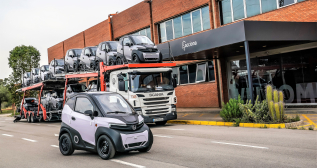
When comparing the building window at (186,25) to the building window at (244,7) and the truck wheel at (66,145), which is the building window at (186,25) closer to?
the building window at (244,7)

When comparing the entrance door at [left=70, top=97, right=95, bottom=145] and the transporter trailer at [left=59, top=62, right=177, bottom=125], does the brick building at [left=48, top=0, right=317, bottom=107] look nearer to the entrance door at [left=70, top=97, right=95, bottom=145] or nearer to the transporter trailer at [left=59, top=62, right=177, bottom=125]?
the transporter trailer at [left=59, top=62, right=177, bottom=125]

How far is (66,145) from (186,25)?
19.1m

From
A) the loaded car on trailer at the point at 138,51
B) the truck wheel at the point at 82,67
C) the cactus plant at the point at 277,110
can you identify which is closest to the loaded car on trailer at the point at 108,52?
the loaded car on trailer at the point at 138,51

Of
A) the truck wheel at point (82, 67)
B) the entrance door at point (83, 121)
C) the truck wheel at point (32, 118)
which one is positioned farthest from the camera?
the truck wheel at point (32, 118)

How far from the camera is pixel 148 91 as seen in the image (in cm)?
1441

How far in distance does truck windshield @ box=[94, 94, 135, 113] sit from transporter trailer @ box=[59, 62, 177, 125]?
550 cm

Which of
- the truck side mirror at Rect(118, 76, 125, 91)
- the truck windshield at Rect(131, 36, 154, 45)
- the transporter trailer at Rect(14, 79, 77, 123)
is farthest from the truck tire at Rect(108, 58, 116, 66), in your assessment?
the transporter trailer at Rect(14, 79, 77, 123)

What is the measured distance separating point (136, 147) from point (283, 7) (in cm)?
1464

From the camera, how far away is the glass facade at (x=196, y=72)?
2453 cm

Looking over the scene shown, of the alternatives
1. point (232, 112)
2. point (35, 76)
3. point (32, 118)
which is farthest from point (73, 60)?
point (232, 112)

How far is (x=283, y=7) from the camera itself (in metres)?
18.8

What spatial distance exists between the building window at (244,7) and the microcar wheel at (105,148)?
14.9 metres

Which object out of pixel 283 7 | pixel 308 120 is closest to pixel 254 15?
pixel 283 7

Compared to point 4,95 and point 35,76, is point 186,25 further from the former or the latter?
point 4,95
